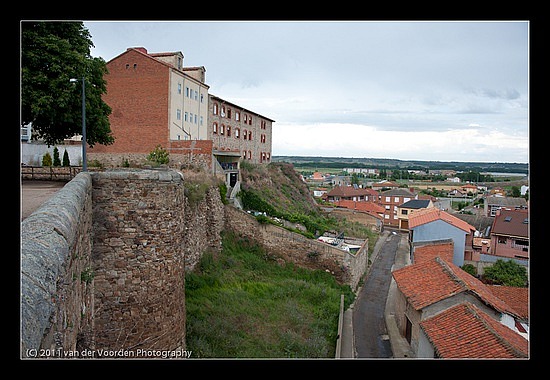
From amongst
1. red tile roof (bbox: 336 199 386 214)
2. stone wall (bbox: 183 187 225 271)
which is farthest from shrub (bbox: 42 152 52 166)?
red tile roof (bbox: 336 199 386 214)

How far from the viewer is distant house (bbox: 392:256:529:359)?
8.44m

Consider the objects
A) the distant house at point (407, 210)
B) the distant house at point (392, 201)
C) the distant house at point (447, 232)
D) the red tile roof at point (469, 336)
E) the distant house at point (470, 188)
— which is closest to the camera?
the red tile roof at point (469, 336)

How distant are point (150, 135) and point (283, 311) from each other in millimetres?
13475

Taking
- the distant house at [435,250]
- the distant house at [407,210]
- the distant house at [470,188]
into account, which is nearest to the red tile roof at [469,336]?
the distant house at [435,250]

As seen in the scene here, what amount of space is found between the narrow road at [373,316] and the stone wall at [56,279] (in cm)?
917

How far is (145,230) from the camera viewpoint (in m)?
6.25

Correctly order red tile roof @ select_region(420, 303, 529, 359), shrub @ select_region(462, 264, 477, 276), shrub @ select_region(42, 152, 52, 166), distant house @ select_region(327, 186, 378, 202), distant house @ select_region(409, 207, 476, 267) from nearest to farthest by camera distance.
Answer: red tile roof @ select_region(420, 303, 529, 359) → shrub @ select_region(42, 152, 52, 166) → shrub @ select_region(462, 264, 477, 276) → distant house @ select_region(409, 207, 476, 267) → distant house @ select_region(327, 186, 378, 202)

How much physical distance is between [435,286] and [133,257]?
32.0 ft

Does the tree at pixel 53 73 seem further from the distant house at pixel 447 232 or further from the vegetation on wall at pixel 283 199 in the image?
the distant house at pixel 447 232

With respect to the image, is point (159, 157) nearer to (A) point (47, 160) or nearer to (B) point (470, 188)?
(A) point (47, 160)

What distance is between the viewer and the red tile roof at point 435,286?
11.2m

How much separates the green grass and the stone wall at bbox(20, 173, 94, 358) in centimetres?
392

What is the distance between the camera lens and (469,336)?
9.02 meters

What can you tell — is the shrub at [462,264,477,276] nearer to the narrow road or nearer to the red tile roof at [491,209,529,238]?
the narrow road
